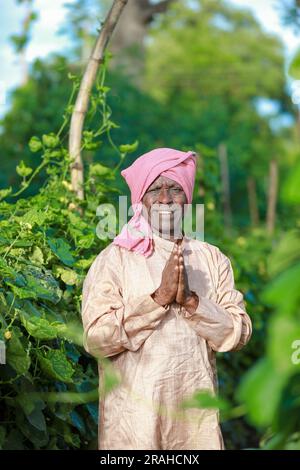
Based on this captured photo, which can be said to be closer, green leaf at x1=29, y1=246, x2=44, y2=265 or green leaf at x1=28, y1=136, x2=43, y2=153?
green leaf at x1=29, y1=246, x2=44, y2=265

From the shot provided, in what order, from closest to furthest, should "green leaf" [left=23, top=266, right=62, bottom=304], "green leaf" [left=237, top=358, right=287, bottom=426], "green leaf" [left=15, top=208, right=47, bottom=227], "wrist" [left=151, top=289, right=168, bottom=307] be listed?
"green leaf" [left=237, top=358, right=287, bottom=426] → "wrist" [left=151, top=289, right=168, bottom=307] → "green leaf" [left=23, top=266, right=62, bottom=304] → "green leaf" [left=15, top=208, right=47, bottom=227]

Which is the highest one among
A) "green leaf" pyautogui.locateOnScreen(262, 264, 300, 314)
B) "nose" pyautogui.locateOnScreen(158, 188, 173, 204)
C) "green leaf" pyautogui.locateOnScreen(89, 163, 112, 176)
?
"green leaf" pyautogui.locateOnScreen(89, 163, 112, 176)

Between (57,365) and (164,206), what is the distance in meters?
0.76

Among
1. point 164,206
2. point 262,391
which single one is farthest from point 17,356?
point 262,391

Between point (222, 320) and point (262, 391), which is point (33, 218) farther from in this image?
point (262, 391)

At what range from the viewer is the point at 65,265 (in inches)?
204

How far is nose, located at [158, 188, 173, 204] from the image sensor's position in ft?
13.6

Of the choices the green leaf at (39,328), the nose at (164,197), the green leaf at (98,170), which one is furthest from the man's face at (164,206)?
the green leaf at (98,170)

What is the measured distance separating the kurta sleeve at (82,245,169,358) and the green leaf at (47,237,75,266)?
41.1 inches

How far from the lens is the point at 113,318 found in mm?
3885

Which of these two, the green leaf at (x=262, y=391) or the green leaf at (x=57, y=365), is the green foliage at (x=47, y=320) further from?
the green leaf at (x=262, y=391)

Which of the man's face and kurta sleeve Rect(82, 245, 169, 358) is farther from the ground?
the man's face

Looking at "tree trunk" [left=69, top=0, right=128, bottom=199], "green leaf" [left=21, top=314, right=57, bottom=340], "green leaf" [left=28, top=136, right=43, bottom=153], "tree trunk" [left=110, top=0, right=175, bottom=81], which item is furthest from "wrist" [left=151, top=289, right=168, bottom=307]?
"tree trunk" [left=110, top=0, right=175, bottom=81]

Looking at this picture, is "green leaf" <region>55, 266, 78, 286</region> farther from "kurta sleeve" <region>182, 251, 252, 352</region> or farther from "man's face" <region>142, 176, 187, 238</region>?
"kurta sleeve" <region>182, 251, 252, 352</region>
